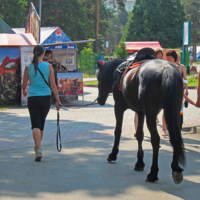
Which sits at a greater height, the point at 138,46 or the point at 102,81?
the point at 138,46

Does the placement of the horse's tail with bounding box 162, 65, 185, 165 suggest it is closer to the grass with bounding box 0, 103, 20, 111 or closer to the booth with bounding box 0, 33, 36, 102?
the grass with bounding box 0, 103, 20, 111

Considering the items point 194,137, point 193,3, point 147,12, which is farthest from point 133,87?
point 193,3

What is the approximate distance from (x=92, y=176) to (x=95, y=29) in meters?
42.3

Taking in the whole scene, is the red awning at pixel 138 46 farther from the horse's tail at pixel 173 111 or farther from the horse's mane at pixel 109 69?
the horse's tail at pixel 173 111

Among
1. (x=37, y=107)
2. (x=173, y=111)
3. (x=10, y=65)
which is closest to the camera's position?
(x=173, y=111)

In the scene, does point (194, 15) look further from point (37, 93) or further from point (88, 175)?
point (88, 175)

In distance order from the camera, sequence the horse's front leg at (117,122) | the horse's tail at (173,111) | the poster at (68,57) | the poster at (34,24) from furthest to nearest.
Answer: the poster at (68,57), the poster at (34,24), the horse's front leg at (117,122), the horse's tail at (173,111)

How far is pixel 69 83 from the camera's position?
13.6m

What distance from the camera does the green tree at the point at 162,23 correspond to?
2052 inches

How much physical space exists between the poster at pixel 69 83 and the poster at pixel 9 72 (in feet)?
5.43

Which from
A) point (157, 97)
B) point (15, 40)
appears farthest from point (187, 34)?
point (157, 97)

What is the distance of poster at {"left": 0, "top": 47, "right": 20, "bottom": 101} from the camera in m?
12.9

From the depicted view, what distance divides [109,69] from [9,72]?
7997 mm

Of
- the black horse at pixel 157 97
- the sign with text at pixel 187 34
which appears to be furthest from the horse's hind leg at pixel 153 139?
the sign with text at pixel 187 34
